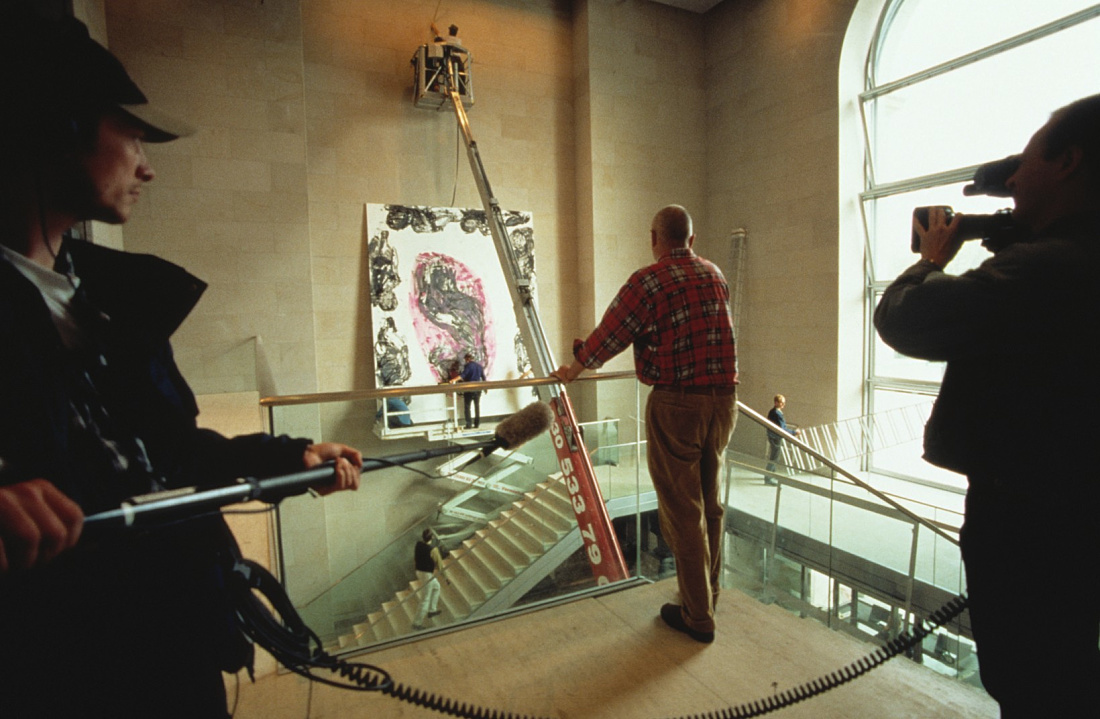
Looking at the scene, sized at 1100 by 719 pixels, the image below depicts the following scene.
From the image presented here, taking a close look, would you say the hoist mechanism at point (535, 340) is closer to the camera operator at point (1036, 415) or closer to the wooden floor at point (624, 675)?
the wooden floor at point (624, 675)

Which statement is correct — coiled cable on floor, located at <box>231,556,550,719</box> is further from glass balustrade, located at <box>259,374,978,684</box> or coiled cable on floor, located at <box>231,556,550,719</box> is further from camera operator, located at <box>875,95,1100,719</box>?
camera operator, located at <box>875,95,1100,719</box>

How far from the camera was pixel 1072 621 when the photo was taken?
122cm

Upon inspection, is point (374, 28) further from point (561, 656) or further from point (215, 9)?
point (561, 656)

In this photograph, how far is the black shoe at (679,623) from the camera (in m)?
2.31

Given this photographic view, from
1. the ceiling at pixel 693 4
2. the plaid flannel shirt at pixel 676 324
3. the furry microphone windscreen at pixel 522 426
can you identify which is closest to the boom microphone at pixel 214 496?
the furry microphone windscreen at pixel 522 426

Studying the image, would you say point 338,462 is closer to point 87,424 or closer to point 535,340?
point 87,424

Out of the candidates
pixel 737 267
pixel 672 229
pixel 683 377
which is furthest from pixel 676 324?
pixel 737 267

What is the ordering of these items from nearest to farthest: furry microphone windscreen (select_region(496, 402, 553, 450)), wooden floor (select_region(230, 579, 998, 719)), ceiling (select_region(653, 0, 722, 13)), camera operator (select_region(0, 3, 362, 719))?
camera operator (select_region(0, 3, 362, 719)) < furry microphone windscreen (select_region(496, 402, 553, 450)) < wooden floor (select_region(230, 579, 998, 719)) < ceiling (select_region(653, 0, 722, 13))

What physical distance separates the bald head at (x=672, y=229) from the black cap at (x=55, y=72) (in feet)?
6.06

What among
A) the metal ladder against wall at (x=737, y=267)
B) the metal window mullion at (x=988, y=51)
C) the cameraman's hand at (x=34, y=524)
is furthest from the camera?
the metal ladder against wall at (x=737, y=267)

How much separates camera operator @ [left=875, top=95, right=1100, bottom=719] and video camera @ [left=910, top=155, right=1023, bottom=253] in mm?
31

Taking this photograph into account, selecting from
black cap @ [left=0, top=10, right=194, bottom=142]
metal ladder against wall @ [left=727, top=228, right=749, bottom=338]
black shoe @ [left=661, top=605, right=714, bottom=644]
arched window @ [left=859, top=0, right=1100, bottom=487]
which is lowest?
black shoe @ [left=661, top=605, right=714, bottom=644]

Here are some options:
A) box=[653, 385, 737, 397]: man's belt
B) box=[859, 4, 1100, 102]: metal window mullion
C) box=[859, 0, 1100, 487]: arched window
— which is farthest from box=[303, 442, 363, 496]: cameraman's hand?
box=[859, 4, 1100, 102]: metal window mullion

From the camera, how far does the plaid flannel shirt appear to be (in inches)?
88.6
